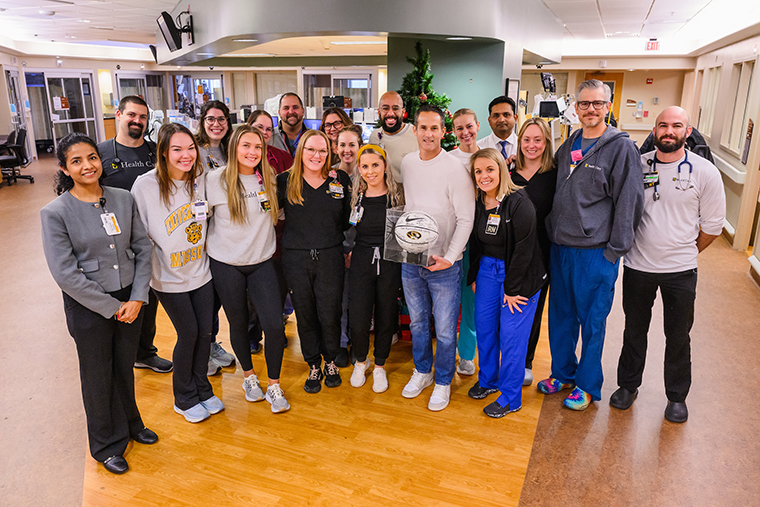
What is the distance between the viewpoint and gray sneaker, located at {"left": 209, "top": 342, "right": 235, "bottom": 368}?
12.5 feet

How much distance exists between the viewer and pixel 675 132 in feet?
9.12

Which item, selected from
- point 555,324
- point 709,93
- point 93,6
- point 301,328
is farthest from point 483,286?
point 709,93

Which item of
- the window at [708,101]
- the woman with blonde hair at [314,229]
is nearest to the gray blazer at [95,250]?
the woman with blonde hair at [314,229]

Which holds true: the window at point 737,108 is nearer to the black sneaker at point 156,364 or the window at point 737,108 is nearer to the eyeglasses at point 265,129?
the eyeglasses at point 265,129

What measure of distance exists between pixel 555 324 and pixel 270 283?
171 cm

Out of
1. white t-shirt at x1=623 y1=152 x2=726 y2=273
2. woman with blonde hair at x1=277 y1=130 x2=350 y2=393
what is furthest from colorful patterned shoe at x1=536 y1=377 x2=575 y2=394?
woman with blonde hair at x1=277 y1=130 x2=350 y2=393

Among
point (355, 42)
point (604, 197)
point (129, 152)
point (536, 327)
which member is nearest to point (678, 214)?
point (604, 197)

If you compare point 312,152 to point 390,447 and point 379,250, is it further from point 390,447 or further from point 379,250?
point 390,447

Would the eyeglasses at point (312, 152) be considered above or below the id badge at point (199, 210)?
above

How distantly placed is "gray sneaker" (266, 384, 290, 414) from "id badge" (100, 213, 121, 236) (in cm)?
133

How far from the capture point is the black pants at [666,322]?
2916 millimetres

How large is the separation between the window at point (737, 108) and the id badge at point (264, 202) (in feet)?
24.5

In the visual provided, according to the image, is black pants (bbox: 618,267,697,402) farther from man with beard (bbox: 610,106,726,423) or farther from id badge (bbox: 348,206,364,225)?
id badge (bbox: 348,206,364,225)

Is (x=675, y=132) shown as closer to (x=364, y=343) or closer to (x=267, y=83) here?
(x=364, y=343)
